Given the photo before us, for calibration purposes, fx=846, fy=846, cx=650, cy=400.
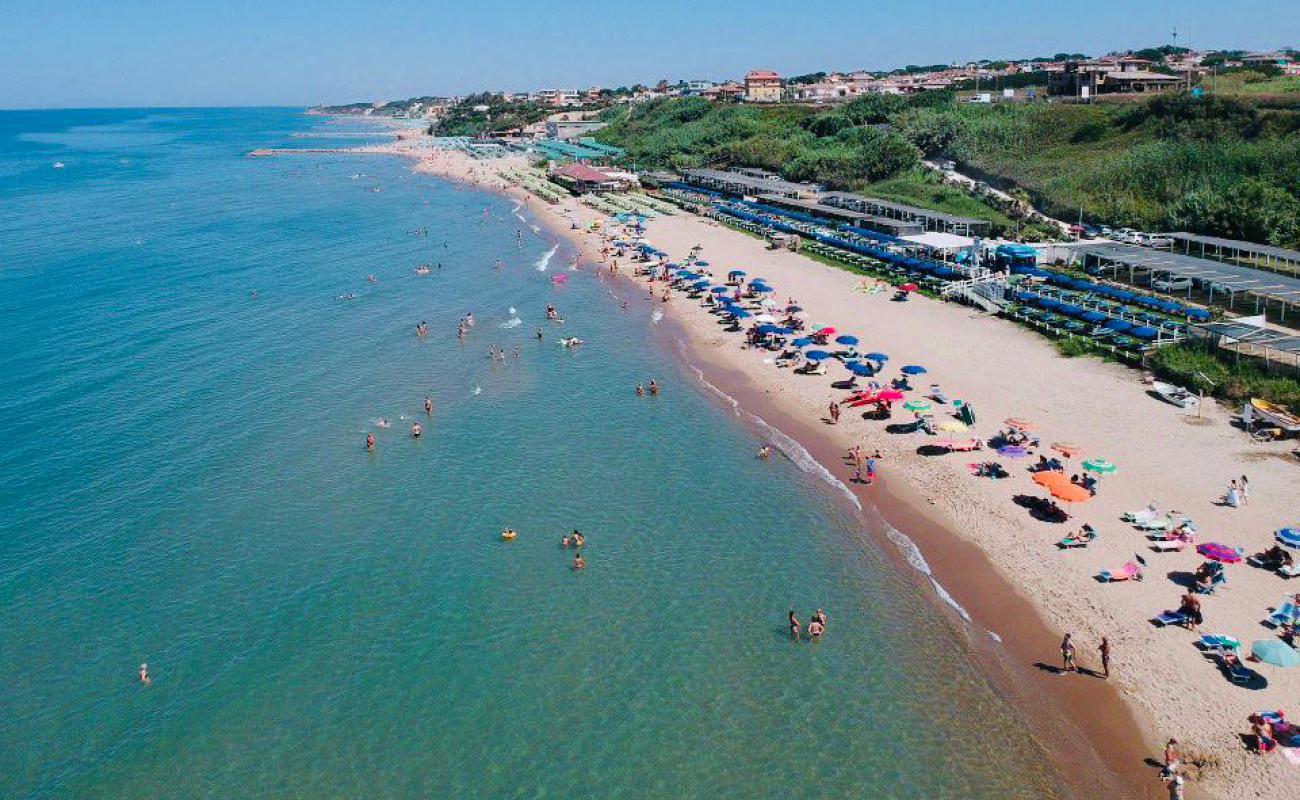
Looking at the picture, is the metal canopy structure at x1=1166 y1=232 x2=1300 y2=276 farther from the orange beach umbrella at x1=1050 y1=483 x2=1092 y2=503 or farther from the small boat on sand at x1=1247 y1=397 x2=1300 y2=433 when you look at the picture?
the orange beach umbrella at x1=1050 y1=483 x2=1092 y2=503

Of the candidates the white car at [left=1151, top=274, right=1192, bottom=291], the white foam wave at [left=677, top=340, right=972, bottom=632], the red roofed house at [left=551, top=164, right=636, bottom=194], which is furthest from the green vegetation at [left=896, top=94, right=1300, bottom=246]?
A: the white foam wave at [left=677, top=340, right=972, bottom=632]

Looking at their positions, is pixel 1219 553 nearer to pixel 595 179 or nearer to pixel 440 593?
pixel 440 593

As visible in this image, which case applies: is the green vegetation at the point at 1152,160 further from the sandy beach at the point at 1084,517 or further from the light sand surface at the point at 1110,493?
the sandy beach at the point at 1084,517

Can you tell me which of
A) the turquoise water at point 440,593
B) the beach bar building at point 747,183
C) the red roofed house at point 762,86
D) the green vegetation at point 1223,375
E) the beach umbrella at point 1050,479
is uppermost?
the red roofed house at point 762,86

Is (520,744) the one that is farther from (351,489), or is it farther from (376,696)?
(351,489)

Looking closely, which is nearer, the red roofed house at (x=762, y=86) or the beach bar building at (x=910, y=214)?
the beach bar building at (x=910, y=214)

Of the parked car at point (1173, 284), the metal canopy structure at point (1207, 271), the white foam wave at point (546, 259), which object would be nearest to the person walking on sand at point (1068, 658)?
the metal canopy structure at point (1207, 271)

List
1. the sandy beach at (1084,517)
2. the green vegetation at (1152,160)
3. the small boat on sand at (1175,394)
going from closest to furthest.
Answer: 1. the sandy beach at (1084,517)
2. the small boat on sand at (1175,394)
3. the green vegetation at (1152,160)
